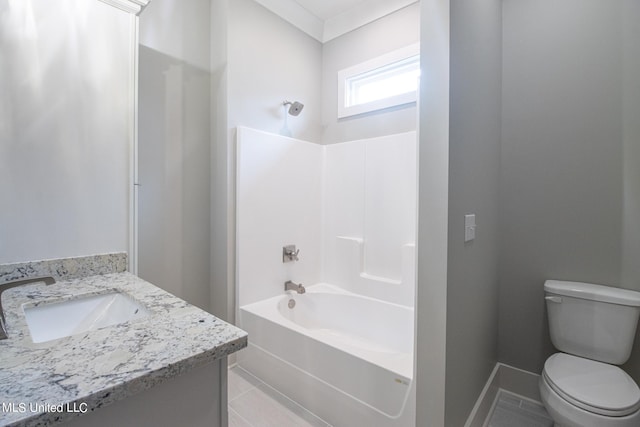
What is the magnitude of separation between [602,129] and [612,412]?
150cm

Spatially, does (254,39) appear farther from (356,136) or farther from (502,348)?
(502,348)

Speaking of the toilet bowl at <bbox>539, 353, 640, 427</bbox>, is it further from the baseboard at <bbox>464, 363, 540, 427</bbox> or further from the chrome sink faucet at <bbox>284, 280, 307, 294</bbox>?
the chrome sink faucet at <bbox>284, 280, 307, 294</bbox>

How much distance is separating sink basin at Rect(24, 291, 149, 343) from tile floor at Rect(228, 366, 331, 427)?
3.31 feet

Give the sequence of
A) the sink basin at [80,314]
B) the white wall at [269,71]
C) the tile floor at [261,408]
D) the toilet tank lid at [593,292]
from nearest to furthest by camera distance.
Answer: the sink basin at [80,314], the toilet tank lid at [593,292], the tile floor at [261,408], the white wall at [269,71]

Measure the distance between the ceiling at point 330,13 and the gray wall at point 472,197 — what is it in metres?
0.97

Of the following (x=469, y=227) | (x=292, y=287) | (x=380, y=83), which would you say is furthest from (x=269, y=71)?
(x=469, y=227)

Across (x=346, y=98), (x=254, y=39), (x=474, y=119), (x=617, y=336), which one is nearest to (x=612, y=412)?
(x=617, y=336)

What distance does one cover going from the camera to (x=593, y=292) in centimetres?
159

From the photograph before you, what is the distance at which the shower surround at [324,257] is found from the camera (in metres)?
1.78

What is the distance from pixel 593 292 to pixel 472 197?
948 mm

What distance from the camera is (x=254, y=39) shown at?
2.25m

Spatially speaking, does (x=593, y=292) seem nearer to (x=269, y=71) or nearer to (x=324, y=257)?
(x=324, y=257)

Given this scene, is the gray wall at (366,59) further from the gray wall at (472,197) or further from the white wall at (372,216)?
the gray wall at (472,197)

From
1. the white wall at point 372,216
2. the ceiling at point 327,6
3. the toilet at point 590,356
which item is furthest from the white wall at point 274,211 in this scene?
the toilet at point 590,356
